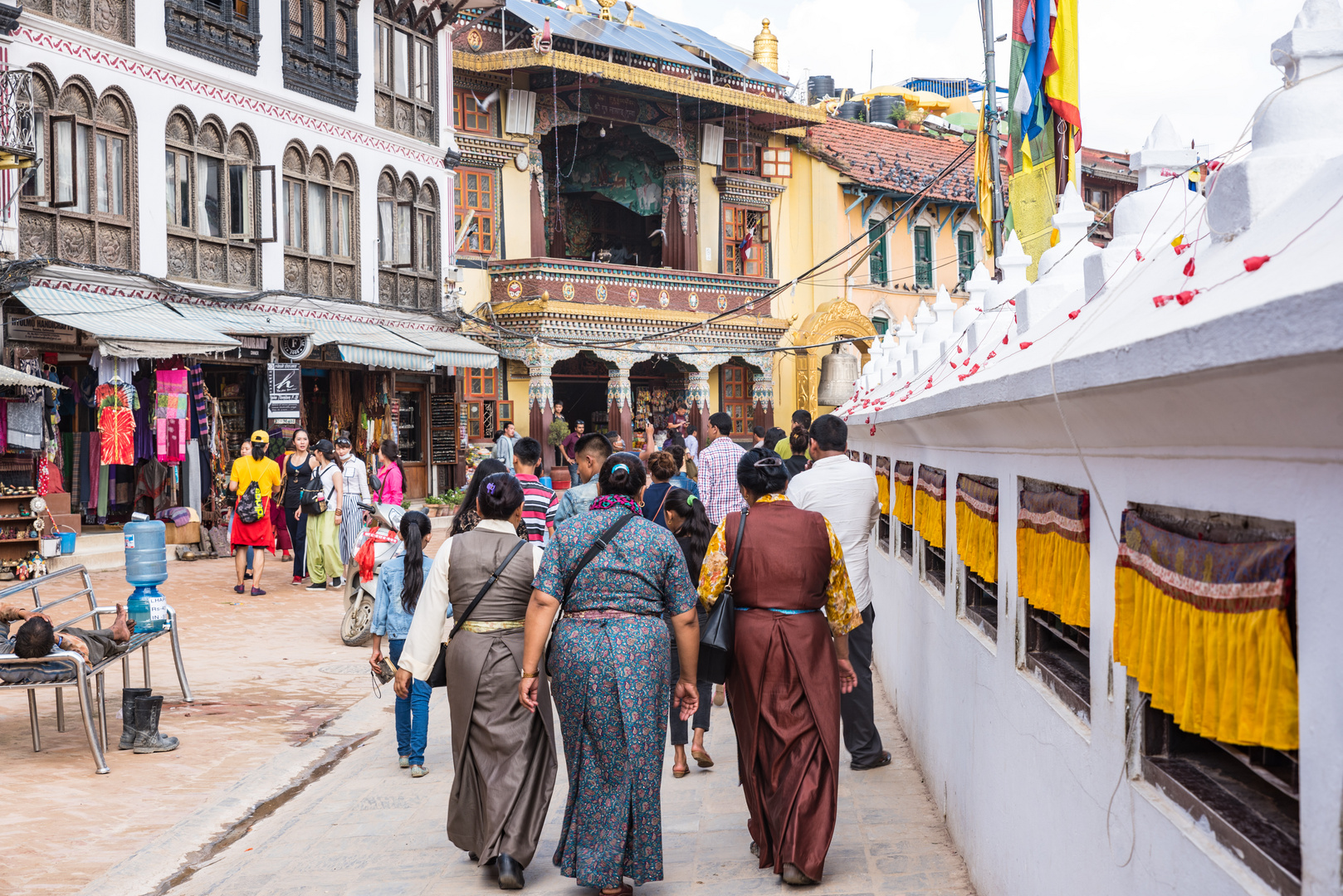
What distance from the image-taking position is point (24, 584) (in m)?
7.63

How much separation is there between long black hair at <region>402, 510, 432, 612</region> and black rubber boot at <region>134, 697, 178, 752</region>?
188cm

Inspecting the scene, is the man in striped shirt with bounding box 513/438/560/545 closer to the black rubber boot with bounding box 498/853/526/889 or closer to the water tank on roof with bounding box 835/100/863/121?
the black rubber boot with bounding box 498/853/526/889

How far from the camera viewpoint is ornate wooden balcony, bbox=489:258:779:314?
25781 millimetres

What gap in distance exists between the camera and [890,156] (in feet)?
109

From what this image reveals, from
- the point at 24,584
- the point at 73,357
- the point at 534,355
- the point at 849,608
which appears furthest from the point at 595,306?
the point at 849,608

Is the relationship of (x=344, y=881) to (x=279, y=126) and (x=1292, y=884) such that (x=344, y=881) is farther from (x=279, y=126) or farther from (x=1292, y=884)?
(x=279, y=126)

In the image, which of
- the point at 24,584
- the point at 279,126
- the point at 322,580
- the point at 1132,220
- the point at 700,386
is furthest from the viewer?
the point at 700,386

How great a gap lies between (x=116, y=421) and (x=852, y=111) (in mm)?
26937

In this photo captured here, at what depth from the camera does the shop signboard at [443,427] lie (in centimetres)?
2409

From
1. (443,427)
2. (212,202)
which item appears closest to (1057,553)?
(212,202)

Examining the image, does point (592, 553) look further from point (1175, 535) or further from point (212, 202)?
point (212, 202)

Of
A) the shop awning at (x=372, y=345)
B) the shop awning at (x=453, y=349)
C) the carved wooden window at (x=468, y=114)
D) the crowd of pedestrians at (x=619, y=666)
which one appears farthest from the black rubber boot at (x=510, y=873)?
the carved wooden window at (x=468, y=114)

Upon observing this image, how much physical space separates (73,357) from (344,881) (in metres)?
12.4

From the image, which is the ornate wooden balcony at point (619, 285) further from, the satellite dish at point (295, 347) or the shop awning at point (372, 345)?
the satellite dish at point (295, 347)
